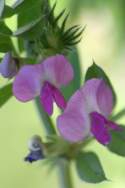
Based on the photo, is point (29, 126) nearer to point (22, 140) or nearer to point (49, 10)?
point (22, 140)

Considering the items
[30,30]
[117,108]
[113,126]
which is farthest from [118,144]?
[117,108]

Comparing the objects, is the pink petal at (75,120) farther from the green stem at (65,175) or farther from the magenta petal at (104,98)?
the green stem at (65,175)

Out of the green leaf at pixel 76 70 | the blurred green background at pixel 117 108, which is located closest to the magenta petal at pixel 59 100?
the green leaf at pixel 76 70

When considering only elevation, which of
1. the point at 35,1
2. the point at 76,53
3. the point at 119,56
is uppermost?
the point at 35,1

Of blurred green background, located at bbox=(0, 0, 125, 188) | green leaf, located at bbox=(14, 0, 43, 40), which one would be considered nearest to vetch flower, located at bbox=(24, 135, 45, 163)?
green leaf, located at bbox=(14, 0, 43, 40)

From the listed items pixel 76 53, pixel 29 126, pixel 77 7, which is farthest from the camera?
pixel 29 126

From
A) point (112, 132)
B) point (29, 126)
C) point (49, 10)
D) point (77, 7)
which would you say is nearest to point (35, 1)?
point (49, 10)

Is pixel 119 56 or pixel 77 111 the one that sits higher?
pixel 77 111
